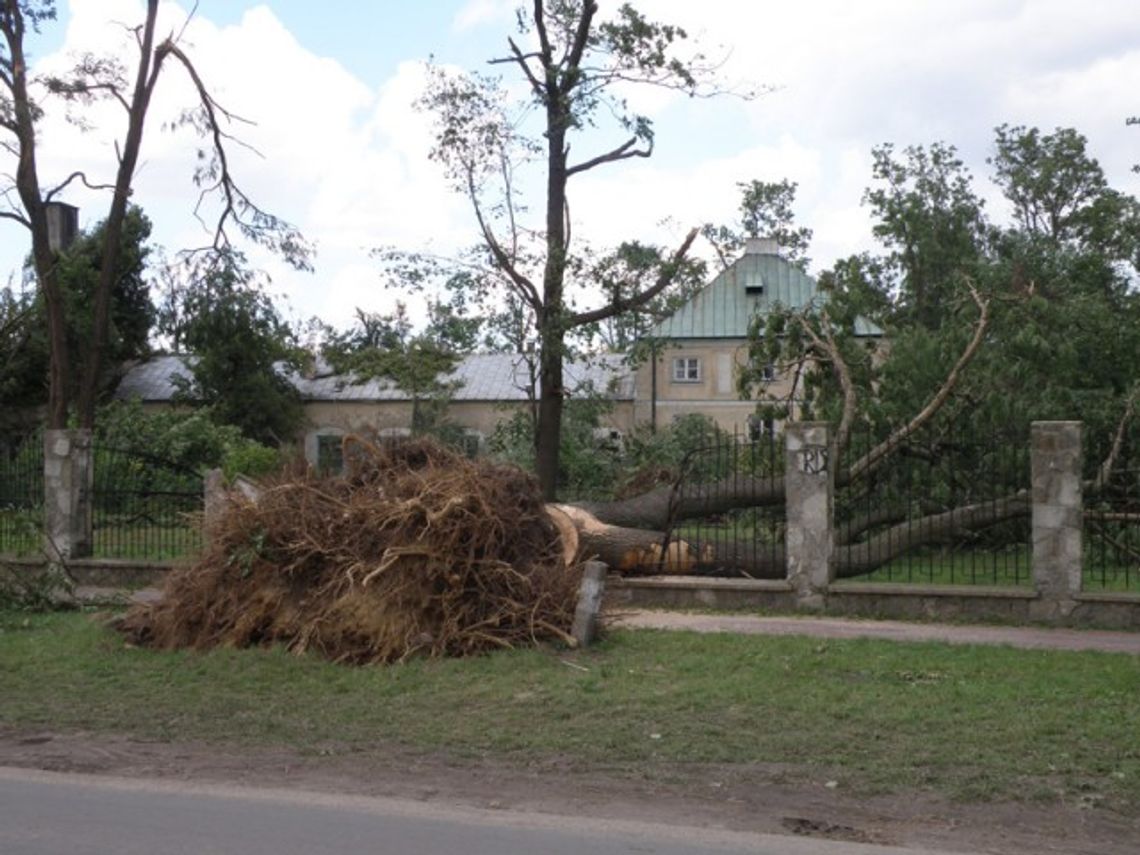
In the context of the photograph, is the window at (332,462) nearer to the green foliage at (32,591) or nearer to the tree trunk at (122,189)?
the green foliage at (32,591)

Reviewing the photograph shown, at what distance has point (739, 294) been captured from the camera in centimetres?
4897

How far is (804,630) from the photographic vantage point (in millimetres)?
11867

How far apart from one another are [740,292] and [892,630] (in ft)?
124

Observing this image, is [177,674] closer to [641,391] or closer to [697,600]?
[697,600]

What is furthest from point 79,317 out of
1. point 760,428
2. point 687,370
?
point 687,370

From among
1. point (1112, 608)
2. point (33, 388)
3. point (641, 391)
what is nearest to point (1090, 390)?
point (1112, 608)

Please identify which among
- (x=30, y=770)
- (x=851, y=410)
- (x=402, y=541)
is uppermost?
(x=851, y=410)

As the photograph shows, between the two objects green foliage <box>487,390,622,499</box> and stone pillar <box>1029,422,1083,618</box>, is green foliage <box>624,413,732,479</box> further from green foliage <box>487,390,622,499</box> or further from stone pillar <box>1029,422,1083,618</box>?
stone pillar <box>1029,422,1083,618</box>

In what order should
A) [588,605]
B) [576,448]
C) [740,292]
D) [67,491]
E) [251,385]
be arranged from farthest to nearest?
[740,292] → [251,385] → [576,448] → [67,491] → [588,605]

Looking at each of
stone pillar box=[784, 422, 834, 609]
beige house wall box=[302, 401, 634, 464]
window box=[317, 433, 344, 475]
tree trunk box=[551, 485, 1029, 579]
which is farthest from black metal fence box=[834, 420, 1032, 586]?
beige house wall box=[302, 401, 634, 464]

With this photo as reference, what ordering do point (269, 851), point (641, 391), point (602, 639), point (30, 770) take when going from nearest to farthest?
point (269, 851)
point (30, 770)
point (602, 639)
point (641, 391)

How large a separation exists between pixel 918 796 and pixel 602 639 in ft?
15.4

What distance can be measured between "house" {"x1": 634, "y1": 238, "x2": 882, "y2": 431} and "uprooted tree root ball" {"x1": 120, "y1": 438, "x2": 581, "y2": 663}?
1394 inches

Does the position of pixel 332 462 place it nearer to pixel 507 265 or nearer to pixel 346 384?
pixel 507 265
